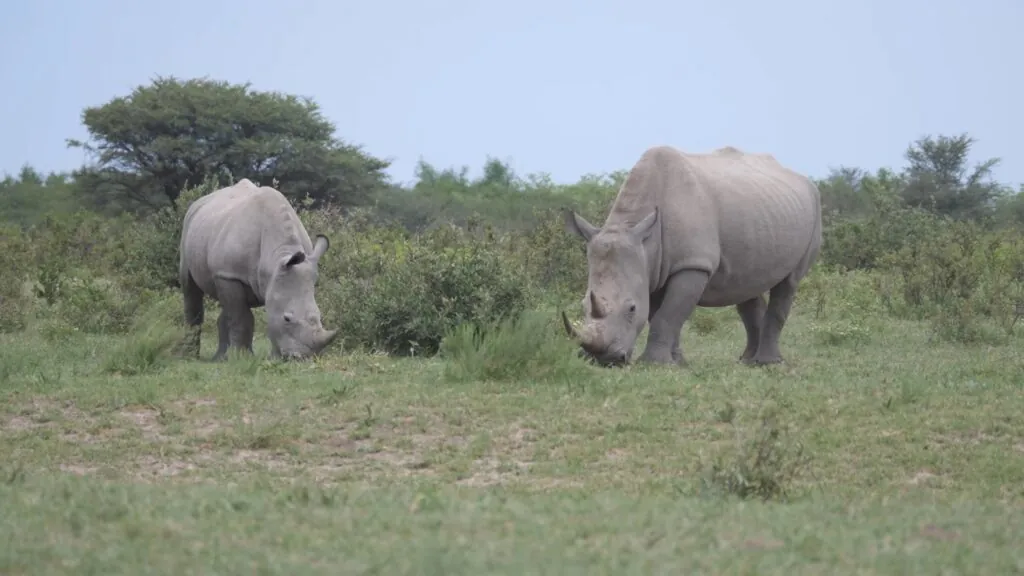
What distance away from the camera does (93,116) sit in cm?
3209

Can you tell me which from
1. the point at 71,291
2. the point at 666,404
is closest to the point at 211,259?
the point at 71,291

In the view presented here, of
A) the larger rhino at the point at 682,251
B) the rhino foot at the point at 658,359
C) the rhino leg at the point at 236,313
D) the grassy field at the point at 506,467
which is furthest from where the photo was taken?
the rhino leg at the point at 236,313

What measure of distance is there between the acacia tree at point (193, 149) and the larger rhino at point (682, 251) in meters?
19.4

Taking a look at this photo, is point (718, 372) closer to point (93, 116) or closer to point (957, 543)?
point (957, 543)

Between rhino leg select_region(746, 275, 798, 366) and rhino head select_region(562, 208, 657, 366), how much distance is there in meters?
1.81

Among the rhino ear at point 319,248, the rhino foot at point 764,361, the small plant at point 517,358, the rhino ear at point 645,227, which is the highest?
the rhino ear at point 645,227

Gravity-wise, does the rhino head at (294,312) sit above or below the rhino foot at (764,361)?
above

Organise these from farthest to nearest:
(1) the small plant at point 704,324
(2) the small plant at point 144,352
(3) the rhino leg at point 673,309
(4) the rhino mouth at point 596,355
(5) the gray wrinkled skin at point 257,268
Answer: (1) the small plant at point 704,324 → (5) the gray wrinkled skin at point 257,268 → (3) the rhino leg at point 673,309 → (4) the rhino mouth at point 596,355 → (2) the small plant at point 144,352

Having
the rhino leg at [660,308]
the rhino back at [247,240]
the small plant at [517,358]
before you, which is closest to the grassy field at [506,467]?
the small plant at [517,358]

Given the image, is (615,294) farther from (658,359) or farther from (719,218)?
(719,218)

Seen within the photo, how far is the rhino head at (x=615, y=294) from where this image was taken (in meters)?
11.6

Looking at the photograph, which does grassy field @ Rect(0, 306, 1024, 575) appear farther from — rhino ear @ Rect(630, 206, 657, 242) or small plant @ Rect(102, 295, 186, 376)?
rhino ear @ Rect(630, 206, 657, 242)

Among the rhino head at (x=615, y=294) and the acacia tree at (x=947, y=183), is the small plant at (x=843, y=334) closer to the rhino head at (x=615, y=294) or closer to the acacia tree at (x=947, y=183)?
the rhino head at (x=615, y=294)

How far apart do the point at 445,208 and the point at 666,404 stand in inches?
1382
